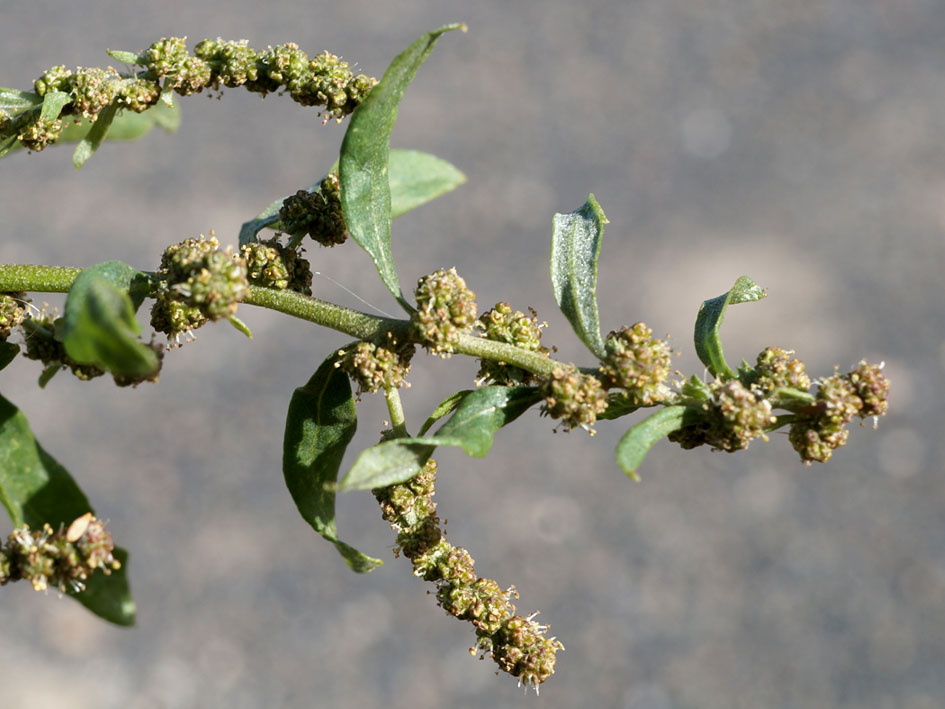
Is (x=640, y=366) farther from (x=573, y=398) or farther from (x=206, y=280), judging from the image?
(x=206, y=280)

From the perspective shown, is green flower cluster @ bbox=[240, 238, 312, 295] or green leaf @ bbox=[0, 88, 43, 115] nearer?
green flower cluster @ bbox=[240, 238, 312, 295]

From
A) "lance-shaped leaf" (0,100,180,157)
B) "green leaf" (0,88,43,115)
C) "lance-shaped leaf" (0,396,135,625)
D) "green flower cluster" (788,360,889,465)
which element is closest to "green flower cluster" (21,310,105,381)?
"lance-shaped leaf" (0,396,135,625)

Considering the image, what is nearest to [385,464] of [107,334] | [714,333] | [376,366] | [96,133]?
[376,366]

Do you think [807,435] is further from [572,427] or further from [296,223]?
[296,223]

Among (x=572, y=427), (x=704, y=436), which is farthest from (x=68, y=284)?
(x=704, y=436)

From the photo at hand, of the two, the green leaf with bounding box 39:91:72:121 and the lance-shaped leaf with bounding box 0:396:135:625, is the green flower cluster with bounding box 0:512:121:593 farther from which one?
the green leaf with bounding box 39:91:72:121

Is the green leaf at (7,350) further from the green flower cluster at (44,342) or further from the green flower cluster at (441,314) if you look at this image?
the green flower cluster at (441,314)
